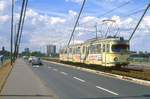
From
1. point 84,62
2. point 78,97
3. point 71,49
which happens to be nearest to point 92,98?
point 78,97

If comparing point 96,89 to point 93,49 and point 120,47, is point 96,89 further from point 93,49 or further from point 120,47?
point 93,49

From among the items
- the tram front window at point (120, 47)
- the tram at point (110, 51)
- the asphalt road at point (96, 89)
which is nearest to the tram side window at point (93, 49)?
the tram at point (110, 51)

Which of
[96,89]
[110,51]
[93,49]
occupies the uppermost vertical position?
[93,49]

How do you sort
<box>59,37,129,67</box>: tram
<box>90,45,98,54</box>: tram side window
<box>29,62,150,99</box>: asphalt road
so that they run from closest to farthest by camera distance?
<box>29,62,150,99</box>: asphalt road < <box>59,37,129,67</box>: tram < <box>90,45,98,54</box>: tram side window

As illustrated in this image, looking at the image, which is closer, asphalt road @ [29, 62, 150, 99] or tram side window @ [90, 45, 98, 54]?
asphalt road @ [29, 62, 150, 99]

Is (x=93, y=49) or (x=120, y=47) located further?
(x=93, y=49)

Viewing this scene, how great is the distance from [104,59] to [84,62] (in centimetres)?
1250

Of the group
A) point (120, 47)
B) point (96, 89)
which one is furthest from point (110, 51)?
point (96, 89)

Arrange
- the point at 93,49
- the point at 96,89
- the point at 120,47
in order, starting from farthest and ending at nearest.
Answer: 1. the point at 93,49
2. the point at 120,47
3. the point at 96,89

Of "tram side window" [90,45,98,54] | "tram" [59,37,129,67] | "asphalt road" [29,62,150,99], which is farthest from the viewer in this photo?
"tram side window" [90,45,98,54]

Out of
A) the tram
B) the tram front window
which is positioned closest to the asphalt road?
the tram

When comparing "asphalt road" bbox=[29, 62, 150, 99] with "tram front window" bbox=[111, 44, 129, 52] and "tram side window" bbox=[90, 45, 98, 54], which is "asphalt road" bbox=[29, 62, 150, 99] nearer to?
"tram front window" bbox=[111, 44, 129, 52]

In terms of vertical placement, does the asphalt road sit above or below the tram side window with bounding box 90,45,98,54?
below

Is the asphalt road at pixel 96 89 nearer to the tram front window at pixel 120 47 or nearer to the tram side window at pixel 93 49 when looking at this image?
the tram front window at pixel 120 47
